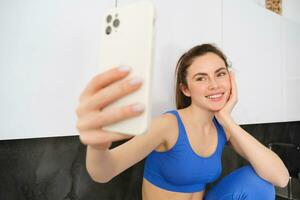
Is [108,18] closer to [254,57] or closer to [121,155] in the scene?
[121,155]

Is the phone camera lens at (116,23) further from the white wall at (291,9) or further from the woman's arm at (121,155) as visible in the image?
the white wall at (291,9)

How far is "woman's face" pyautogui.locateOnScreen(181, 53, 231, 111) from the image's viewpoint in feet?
2.63

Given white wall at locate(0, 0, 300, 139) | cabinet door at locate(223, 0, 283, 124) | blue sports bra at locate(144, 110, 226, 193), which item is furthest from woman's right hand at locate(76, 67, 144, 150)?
cabinet door at locate(223, 0, 283, 124)

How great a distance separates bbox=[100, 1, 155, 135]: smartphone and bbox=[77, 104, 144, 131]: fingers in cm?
1

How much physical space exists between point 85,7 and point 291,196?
5.38 feet

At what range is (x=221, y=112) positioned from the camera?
32.8 inches

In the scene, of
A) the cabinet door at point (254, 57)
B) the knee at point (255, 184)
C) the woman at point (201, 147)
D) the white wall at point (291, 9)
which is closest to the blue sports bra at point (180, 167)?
the woman at point (201, 147)

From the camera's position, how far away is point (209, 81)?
2.63 feet

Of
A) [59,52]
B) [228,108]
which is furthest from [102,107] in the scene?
[228,108]

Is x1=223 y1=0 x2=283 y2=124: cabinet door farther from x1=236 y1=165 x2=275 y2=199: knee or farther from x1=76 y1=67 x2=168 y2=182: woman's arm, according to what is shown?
x1=76 y1=67 x2=168 y2=182: woman's arm

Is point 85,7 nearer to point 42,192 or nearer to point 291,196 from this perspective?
point 42,192

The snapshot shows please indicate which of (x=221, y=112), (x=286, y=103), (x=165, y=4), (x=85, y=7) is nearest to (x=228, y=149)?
(x=286, y=103)

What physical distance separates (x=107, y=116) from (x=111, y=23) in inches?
6.3

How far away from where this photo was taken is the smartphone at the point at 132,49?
333 millimetres
